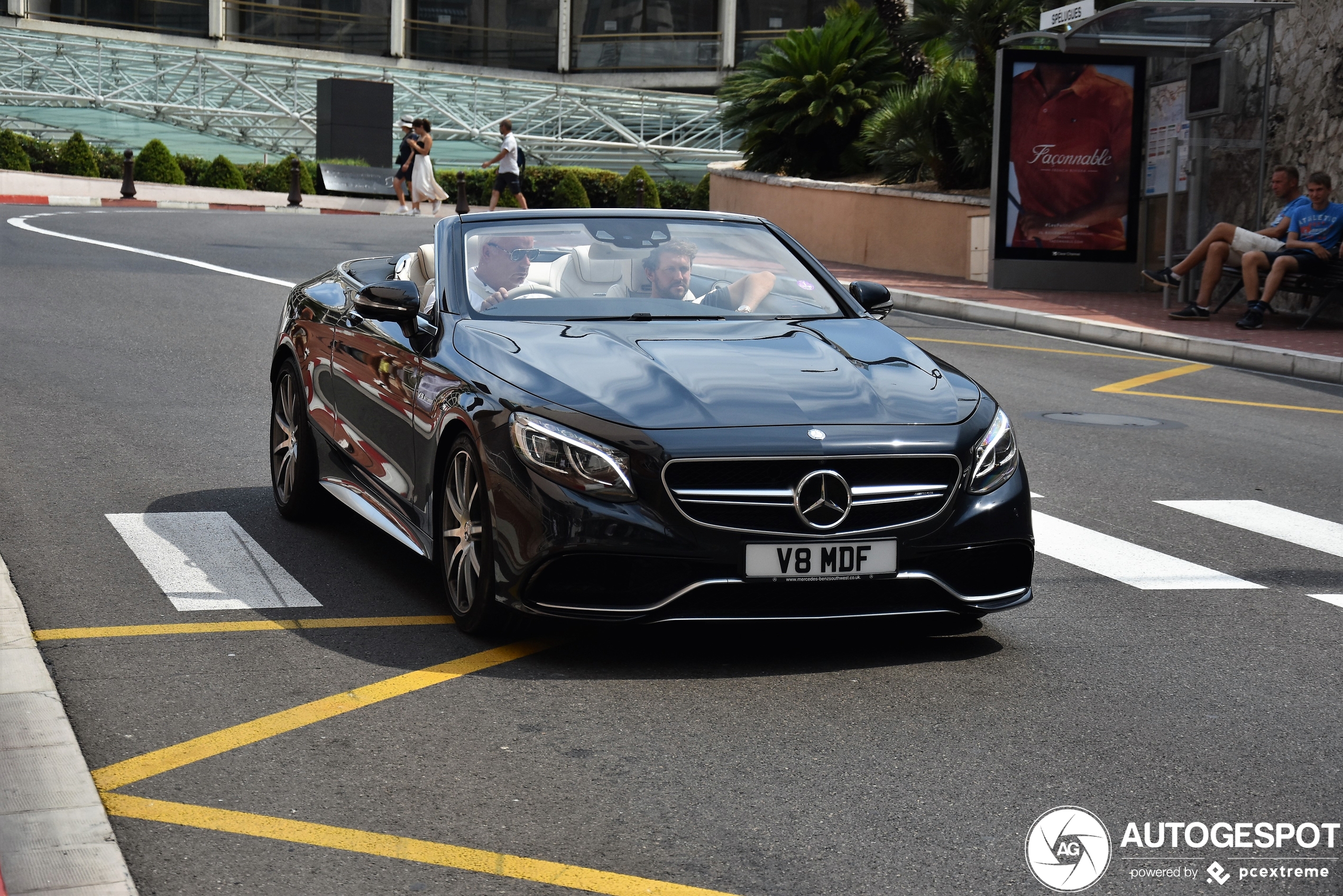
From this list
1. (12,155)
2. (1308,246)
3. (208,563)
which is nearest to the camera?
(208,563)

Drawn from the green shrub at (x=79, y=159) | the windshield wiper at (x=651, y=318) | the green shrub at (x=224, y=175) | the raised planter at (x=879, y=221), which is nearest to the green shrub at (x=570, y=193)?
the green shrub at (x=224, y=175)

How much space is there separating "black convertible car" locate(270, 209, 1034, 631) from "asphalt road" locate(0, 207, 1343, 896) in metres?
0.30

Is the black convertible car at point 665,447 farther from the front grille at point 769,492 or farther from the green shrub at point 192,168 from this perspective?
the green shrub at point 192,168

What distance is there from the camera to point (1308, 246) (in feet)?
55.5

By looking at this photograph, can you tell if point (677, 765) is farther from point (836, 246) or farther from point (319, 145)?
point (319, 145)

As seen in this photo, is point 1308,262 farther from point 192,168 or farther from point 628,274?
point 192,168

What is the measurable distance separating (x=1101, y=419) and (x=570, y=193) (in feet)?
113

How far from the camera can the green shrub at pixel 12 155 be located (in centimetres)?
3988

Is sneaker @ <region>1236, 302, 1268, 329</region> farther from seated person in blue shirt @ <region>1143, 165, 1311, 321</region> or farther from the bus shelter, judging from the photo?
the bus shelter

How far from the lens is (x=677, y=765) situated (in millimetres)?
4637

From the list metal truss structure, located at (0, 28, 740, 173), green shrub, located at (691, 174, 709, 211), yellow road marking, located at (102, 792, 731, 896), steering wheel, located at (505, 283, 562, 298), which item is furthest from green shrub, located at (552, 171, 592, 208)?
yellow road marking, located at (102, 792, 731, 896)

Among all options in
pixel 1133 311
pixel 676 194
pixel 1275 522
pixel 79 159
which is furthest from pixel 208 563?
pixel 676 194

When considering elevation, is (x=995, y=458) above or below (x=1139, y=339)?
above

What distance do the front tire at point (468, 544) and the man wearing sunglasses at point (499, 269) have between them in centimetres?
86
